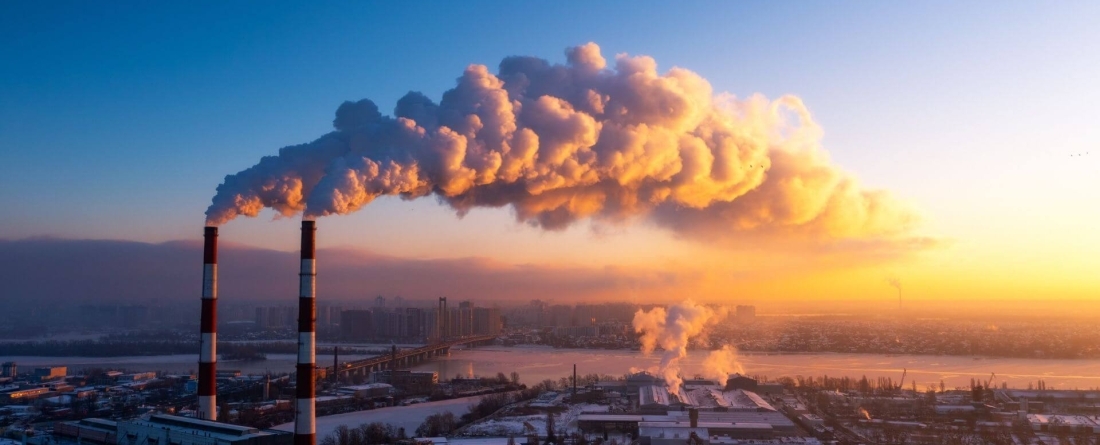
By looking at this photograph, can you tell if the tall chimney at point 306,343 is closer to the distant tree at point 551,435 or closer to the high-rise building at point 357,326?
the distant tree at point 551,435

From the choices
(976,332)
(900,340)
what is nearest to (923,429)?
(900,340)

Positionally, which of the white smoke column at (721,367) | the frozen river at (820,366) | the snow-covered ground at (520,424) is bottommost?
the frozen river at (820,366)

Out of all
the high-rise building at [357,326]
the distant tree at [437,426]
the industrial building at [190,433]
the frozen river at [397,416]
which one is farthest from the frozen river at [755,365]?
the industrial building at [190,433]

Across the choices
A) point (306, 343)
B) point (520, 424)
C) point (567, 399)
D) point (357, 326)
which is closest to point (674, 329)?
point (567, 399)

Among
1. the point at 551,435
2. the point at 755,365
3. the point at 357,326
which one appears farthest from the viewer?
the point at 357,326

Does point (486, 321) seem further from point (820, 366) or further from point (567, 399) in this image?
point (567, 399)

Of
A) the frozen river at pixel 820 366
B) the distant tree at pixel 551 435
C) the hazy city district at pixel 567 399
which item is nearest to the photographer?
the distant tree at pixel 551 435

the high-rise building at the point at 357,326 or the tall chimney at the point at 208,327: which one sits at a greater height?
the tall chimney at the point at 208,327
